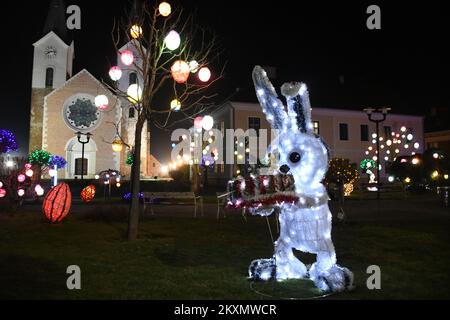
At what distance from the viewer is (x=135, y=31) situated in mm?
10477

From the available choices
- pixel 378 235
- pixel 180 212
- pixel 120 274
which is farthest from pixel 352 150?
pixel 120 274

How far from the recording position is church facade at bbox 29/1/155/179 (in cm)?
4169

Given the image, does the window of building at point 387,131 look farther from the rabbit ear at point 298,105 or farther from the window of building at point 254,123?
the rabbit ear at point 298,105

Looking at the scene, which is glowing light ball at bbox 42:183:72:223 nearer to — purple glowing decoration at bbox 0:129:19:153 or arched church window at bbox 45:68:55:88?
purple glowing decoration at bbox 0:129:19:153

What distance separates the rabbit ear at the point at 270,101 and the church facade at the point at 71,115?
35843mm

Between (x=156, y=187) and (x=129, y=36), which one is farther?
(x=156, y=187)

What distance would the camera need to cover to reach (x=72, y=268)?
692 centimetres

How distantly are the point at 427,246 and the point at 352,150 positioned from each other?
31.3 metres

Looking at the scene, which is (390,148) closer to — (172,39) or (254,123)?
(254,123)

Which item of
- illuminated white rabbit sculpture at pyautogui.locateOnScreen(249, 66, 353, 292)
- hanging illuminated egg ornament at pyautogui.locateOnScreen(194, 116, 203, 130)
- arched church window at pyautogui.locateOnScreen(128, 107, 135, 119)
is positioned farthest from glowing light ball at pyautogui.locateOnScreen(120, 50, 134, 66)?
arched church window at pyautogui.locateOnScreen(128, 107, 135, 119)

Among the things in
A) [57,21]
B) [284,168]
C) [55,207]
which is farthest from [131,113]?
[284,168]

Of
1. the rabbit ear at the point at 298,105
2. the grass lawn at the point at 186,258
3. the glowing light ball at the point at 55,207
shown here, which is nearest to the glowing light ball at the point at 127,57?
the grass lawn at the point at 186,258

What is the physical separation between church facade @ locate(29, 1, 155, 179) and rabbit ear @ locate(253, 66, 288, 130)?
35.8 metres

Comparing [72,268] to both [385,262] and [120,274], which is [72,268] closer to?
[120,274]
